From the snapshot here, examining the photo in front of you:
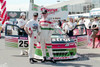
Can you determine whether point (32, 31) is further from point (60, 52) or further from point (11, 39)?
point (11, 39)

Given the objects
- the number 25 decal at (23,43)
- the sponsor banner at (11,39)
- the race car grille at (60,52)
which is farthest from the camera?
the sponsor banner at (11,39)

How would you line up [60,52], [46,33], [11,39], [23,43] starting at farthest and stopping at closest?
[11,39], [23,43], [60,52], [46,33]

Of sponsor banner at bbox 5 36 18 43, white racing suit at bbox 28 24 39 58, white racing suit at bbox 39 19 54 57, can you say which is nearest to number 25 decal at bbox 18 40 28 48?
sponsor banner at bbox 5 36 18 43

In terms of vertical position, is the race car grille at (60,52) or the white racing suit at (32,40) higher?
the white racing suit at (32,40)

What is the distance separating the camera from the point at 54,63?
877 cm

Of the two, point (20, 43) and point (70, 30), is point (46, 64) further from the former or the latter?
point (70, 30)

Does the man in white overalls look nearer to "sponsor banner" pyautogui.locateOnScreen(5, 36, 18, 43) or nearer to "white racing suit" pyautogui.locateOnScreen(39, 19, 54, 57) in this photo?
"white racing suit" pyautogui.locateOnScreen(39, 19, 54, 57)

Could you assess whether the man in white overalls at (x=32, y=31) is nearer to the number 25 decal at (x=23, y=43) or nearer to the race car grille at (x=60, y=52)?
the race car grille at (x=60, y=52)

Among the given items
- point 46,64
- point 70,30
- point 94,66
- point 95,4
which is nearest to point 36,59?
point 46,64

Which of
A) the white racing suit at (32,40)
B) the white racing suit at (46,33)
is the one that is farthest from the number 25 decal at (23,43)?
the white racing suit at (46,33)

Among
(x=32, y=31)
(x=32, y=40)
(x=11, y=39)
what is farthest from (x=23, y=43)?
(x=32, y=31)

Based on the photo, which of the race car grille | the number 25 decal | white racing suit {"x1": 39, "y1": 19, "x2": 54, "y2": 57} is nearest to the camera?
white racing suit {"x1": 39, "y1": 19, "x2": 54, "y2": 57}

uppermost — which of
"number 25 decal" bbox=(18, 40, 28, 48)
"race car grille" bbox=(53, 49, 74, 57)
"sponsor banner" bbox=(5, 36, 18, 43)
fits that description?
"sponsor banner" bbox=(5, 36, 18, 43)

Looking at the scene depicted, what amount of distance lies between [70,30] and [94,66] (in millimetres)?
4674
